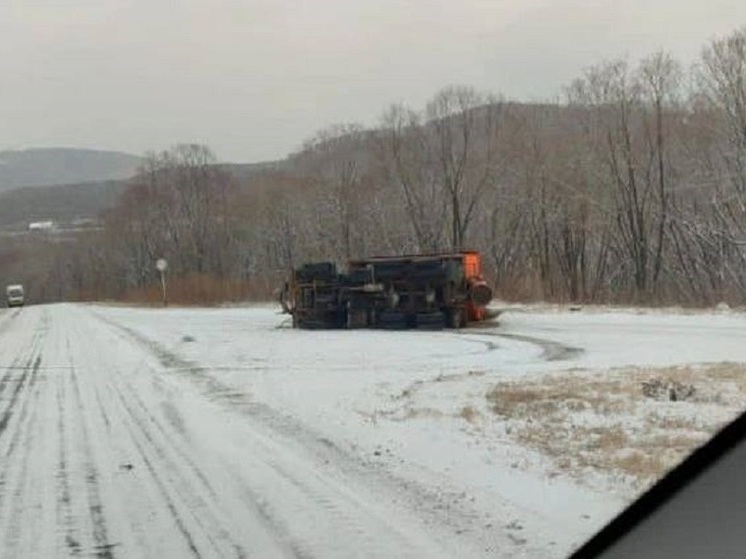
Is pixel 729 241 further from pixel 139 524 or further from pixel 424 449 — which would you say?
pixel 139 524

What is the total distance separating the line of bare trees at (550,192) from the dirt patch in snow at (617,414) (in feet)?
48.6

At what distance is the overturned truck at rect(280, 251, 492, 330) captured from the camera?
27.3m

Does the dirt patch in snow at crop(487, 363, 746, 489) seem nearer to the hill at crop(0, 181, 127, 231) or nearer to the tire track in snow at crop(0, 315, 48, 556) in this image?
the tire track in snow at crop(0, 315, 48, 556)

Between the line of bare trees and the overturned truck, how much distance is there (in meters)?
4.89

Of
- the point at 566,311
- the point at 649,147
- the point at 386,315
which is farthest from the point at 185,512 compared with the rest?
the point at 649,147

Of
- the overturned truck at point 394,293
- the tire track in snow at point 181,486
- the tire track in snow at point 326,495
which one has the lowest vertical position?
the tire track in snow at point 326,495

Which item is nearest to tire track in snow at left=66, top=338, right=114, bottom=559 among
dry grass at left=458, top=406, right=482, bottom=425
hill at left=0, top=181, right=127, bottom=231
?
dry grass at left=458, top=406, right=482, bottom=425

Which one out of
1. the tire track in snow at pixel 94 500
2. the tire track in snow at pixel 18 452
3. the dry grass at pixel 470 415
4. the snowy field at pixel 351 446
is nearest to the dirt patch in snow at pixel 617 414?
the snowy field at pixel 351 446

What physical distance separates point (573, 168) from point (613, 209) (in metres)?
2.37

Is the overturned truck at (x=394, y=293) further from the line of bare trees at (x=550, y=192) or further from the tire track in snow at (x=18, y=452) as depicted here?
the tire track in snow at (x=18, y=452)

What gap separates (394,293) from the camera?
28.0 metres

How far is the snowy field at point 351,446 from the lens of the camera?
6.12 metres

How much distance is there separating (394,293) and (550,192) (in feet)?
62.4

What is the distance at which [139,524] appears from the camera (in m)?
6.54
